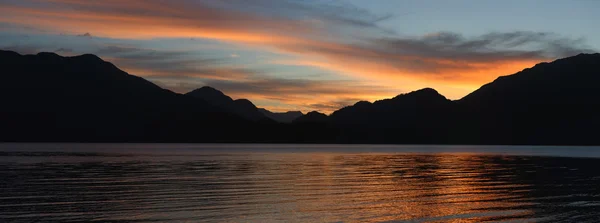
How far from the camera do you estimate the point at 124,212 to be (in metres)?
30.8

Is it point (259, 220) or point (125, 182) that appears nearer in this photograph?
point (259, 220)

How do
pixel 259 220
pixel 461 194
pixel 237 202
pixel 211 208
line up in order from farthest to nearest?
pixel 461 194
pixel 237 202
pixel 211 208
pixel 259 220

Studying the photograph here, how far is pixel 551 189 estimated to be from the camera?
4809 cm

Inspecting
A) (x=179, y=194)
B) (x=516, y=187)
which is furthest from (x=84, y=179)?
(x=516, y=187)

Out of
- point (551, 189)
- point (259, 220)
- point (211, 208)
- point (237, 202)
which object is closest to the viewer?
point (259, 220)

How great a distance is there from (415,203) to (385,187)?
35.7ft

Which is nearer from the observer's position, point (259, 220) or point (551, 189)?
point (259, 220)

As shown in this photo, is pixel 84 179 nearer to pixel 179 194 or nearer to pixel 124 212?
pixel 179 194

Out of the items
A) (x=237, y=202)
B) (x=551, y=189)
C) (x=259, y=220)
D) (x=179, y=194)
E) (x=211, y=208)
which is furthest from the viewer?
(x=551, y=189)

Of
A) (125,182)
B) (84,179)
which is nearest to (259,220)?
(125,182)

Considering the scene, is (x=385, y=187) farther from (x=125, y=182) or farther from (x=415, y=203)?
(x=125, y=182)

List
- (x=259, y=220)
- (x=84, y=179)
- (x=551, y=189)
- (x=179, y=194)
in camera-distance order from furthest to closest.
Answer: (x=84, y=179), (x=551, y=189), (x=179, y=194), (x=259, y=220)

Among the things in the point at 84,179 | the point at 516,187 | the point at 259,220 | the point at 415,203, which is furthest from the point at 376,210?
→ the point at 84,179

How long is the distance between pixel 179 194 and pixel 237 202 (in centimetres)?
585
